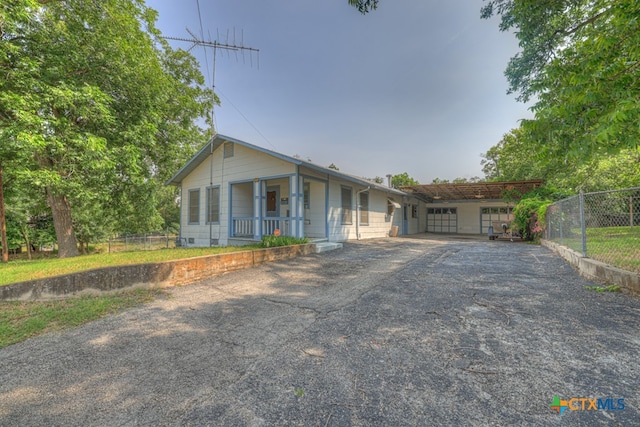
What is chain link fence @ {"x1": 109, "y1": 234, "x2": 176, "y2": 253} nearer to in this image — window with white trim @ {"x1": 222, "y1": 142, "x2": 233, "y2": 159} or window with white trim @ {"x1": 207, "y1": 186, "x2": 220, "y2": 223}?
window with white trim @ {"x1": 207, "y1": 186, "x2": 220, "y2": 223}

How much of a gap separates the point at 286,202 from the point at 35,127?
7759 mm

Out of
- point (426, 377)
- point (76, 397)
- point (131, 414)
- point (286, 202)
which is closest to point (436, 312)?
point (426, 377)

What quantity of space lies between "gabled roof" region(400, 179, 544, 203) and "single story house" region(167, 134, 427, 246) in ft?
14.5

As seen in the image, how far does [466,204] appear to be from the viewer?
2044 cm

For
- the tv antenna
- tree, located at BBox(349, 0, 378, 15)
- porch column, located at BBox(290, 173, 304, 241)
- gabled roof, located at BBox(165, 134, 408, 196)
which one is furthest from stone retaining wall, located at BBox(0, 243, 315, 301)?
the tv antenna

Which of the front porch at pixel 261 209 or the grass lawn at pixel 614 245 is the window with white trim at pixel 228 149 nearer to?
the front porch at pixel 261 209

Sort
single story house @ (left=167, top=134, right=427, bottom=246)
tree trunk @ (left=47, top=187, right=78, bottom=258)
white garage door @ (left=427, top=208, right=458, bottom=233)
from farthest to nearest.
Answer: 1. white garage door @ (left=427, top=208, right=458, bottom=233)
2. single story house @ (left=167, top=134, right=427, bottom=246)
3. tree trunk @ (left=47, top=187, right=78, bottom=258)

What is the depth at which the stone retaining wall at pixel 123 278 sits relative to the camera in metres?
4.19

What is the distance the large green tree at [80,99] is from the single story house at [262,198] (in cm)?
221

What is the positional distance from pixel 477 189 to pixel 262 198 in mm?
13564

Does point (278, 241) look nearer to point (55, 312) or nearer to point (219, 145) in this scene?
point (55, 312)

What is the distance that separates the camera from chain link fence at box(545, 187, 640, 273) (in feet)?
14.6

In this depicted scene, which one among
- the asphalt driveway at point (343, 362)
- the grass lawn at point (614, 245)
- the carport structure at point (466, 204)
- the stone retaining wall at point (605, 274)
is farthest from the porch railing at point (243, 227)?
the carport structure at point (466, 204)

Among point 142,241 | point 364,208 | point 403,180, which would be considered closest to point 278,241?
point 364,208
